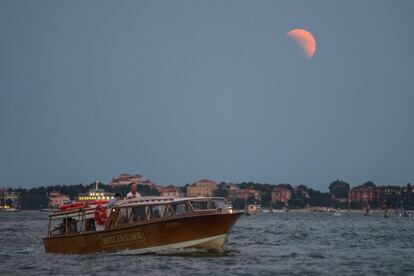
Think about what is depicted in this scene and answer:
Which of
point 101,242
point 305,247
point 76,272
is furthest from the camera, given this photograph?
point 305,247

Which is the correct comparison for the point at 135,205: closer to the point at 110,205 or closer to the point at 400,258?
the point at 110,205

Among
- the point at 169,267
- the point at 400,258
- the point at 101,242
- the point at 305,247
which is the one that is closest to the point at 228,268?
the point at 169,267

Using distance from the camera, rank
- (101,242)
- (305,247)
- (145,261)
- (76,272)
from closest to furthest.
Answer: (76,272), (145,261), (101,242), (305,247)

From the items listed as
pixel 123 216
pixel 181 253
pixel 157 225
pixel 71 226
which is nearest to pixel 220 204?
pixel 181 253

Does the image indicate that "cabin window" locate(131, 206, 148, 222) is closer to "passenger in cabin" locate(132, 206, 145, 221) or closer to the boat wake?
"passenger in cabin" locate(132, 206, 145, 221)

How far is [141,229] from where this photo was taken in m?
37.2

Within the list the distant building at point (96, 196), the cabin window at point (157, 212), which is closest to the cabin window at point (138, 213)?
the cabin window at point (157, 212)

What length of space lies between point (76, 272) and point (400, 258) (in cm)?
1571

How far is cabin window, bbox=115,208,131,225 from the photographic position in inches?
1484

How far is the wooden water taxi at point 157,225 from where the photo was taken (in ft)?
121

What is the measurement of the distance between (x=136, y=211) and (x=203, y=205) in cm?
299

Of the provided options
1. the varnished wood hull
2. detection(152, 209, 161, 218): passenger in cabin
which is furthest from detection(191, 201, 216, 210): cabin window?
detection(152, 209, 161, 218): passenger in cabin

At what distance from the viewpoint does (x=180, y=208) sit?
3728 cm

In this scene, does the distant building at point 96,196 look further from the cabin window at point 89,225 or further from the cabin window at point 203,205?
the cabin window at point 203,205
